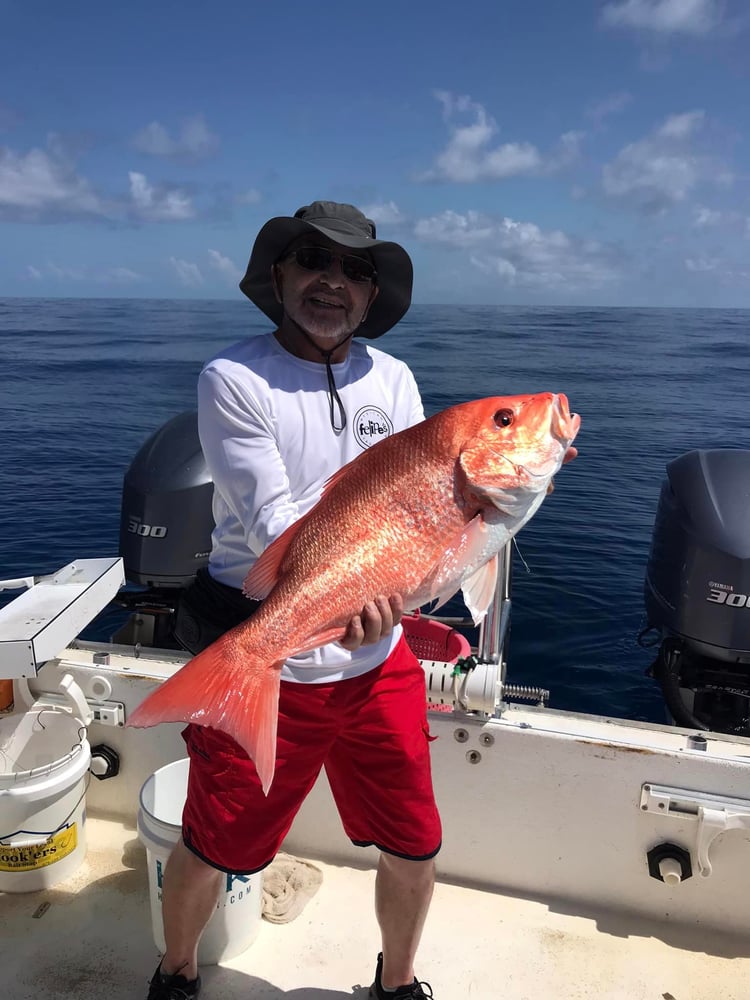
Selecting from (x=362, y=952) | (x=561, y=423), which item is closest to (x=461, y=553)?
(x=561, y=423)

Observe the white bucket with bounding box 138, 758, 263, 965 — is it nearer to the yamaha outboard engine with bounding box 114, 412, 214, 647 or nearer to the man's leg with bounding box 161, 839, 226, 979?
the man's leg with bounding box 161, 839, 226, 979

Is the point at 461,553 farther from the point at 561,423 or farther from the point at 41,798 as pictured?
the point at 41,798

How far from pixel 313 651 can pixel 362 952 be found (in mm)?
1487

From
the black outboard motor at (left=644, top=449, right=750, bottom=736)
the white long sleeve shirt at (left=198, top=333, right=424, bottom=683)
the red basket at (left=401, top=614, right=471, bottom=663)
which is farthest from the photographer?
the black outboard motor at (left=644, top=449, right=750, bottom=736)

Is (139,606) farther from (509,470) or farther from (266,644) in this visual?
(509,470)

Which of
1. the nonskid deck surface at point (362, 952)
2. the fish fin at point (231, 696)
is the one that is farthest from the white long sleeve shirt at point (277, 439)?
the nonskid deck surface at point (362, 952)

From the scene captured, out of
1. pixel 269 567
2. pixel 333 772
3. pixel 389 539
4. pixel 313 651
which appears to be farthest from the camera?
pixel 333 772

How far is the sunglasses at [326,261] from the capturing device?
224 centimetres

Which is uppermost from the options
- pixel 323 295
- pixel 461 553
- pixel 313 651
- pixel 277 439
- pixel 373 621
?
pixel 323 295

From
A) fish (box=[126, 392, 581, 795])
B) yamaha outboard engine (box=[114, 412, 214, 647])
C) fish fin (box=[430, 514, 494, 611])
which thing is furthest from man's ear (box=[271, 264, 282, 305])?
yamaha outboard engine (box=[114, 412, 214, 647])

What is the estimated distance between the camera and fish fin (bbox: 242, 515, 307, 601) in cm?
186

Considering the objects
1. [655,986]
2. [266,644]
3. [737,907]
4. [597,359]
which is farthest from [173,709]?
[597,359]

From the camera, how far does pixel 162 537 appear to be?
174 inches

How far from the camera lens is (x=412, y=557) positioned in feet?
5.75
